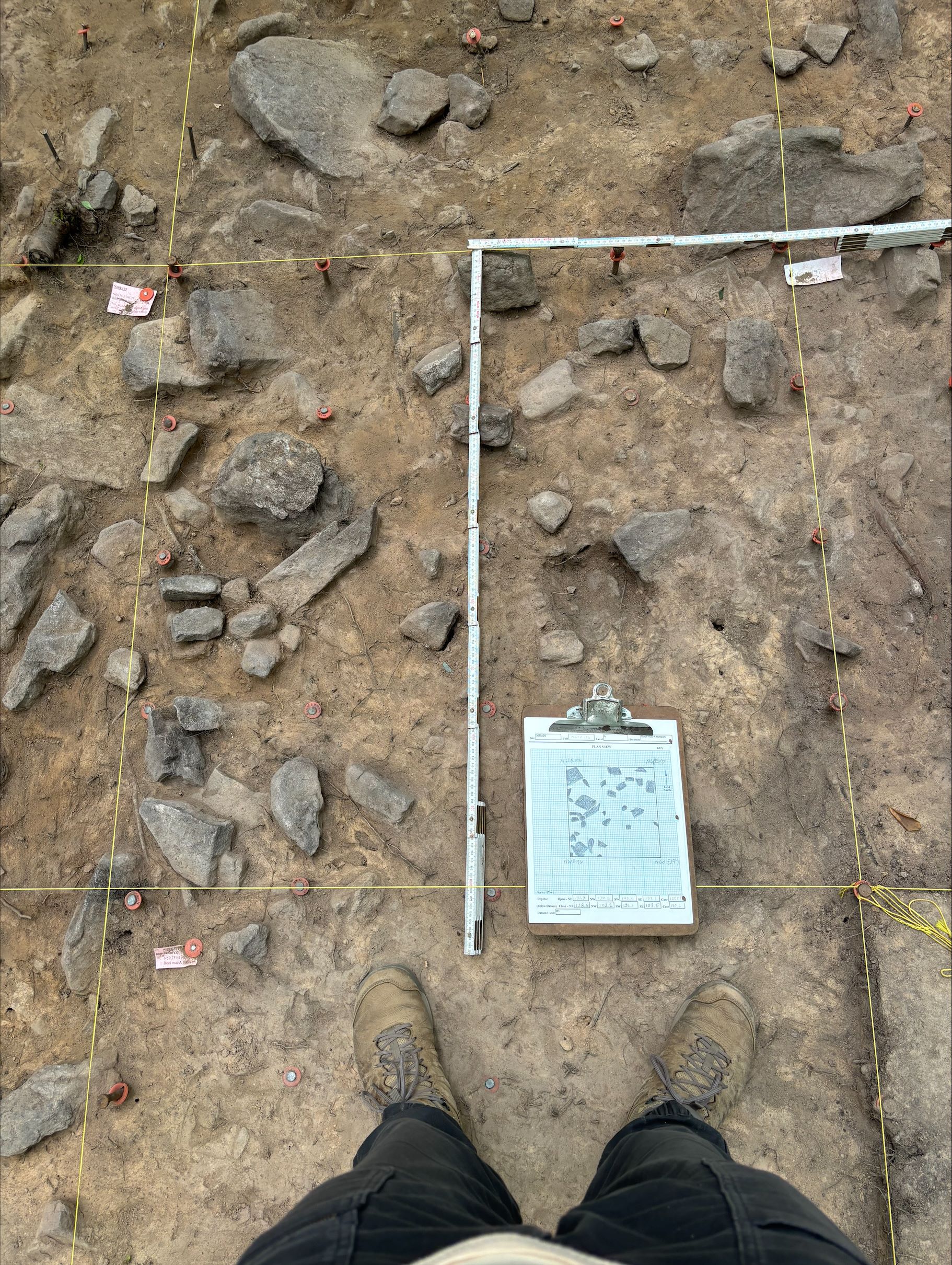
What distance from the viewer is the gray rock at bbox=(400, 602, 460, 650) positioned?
12.4ft

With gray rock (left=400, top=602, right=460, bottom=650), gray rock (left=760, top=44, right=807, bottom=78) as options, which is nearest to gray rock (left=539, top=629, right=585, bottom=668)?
gray rock (left=400, top=602, right=460, bottom=650)

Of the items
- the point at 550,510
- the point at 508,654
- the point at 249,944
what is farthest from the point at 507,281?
the point at 249,944

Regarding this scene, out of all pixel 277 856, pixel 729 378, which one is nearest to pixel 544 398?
pixel 729 378

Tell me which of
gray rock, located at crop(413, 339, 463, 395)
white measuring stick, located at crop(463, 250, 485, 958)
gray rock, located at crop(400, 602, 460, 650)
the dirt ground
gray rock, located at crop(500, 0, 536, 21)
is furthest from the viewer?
gray rock, located at crop(500, 0, 536, 21)

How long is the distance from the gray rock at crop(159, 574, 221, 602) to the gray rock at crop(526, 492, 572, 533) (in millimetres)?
1687

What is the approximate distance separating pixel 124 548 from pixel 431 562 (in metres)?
1.71

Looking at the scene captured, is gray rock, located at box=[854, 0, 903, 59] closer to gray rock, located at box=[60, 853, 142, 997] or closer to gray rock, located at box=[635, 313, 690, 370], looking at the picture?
gray rock, located at box=[635, 313, 690, 370]

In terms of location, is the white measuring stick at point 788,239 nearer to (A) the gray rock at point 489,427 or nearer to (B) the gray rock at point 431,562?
(A) the gray rock at point 489,427

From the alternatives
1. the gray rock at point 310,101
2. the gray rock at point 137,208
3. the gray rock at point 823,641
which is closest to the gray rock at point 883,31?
the gray rock at point 310,101

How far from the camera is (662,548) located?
12.7 feet

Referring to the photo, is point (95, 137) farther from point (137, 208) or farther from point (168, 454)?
point (168, 454)

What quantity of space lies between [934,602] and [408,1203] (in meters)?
3.46

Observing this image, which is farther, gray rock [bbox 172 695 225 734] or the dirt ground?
gray rock [bbox 172 695 225 734]

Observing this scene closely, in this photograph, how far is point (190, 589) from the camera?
A: 3.92 metres
